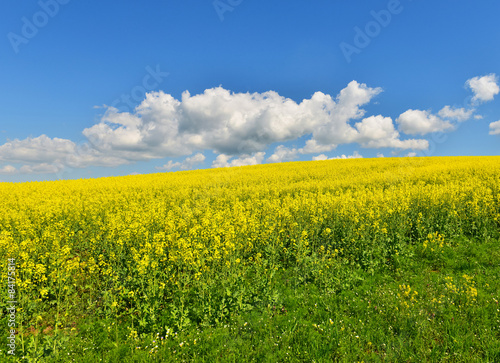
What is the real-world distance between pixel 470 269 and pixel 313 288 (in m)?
5.22

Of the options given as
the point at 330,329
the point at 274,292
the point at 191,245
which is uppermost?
the point at 191,245

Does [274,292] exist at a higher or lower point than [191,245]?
lower

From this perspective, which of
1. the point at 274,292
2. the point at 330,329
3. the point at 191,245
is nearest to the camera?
the point at 330,329

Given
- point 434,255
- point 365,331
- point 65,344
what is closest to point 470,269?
point 434,255

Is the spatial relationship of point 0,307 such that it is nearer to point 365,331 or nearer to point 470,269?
point 365,331

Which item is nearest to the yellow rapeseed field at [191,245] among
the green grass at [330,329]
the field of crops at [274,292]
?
the field of crops at [274,292]

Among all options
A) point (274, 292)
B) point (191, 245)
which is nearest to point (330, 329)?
point (274, 292)

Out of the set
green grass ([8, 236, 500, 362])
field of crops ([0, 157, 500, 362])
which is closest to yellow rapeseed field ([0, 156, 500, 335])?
field of crops ([0, 157, 500, 362])

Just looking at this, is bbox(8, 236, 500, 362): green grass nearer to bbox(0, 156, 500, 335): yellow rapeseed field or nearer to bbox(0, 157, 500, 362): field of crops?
bbox(0, 157, 500, 362): field of crops

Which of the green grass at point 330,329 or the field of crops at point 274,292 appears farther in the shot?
the field of crops at point 274,292

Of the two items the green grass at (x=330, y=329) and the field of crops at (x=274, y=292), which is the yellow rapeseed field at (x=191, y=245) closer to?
the field of crops at (x=274, y=292)

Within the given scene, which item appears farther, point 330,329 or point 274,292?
point 274,292

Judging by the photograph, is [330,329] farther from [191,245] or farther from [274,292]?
[191,245]

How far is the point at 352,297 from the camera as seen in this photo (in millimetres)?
6539
